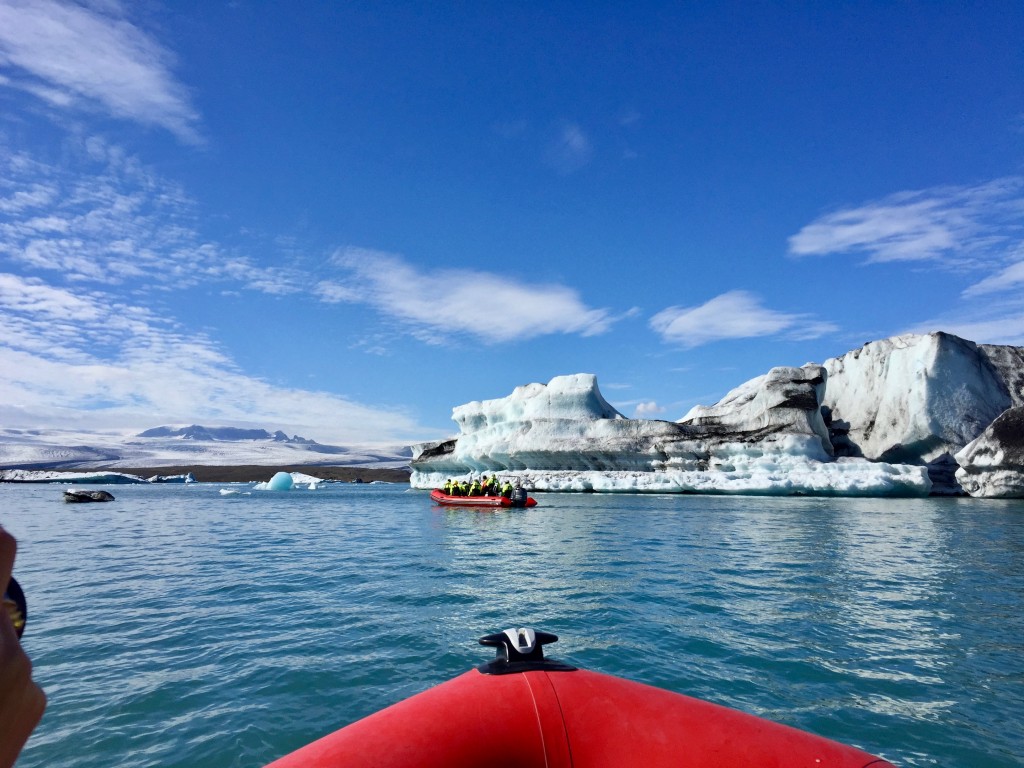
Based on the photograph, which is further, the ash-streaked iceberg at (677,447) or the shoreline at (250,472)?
the shoreline at (250,472)

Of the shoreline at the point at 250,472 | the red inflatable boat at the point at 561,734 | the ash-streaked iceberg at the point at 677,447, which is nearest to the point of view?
the red inflatable boat at the point at 561,734

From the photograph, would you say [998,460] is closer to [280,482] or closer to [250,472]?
[280,482]

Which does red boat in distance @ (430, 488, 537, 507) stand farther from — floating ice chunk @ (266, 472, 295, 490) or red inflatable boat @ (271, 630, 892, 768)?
floating ice chunk @ (266, 472, 295, 490)

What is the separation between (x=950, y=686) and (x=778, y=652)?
1.32 m

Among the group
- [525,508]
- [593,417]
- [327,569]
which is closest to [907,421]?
[593,417]

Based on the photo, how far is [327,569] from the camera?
423 inches

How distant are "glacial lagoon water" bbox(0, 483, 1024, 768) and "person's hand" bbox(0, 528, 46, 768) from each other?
3338 mm

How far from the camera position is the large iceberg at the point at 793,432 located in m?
33.8

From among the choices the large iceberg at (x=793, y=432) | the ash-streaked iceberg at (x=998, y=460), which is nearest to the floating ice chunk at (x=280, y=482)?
the large iceberg at (x=793, y=432)

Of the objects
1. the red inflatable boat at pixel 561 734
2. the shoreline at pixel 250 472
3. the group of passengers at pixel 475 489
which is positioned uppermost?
the shoreline at pixel 250 472

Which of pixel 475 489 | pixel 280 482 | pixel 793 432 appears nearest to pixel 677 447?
pixel 793 432

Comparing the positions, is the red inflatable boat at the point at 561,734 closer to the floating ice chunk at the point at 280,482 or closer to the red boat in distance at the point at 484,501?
the red boat in distance at the point at 484,501

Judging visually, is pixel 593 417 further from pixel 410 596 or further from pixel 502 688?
pixel 502 688

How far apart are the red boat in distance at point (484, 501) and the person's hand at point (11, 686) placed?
24.2 metres
